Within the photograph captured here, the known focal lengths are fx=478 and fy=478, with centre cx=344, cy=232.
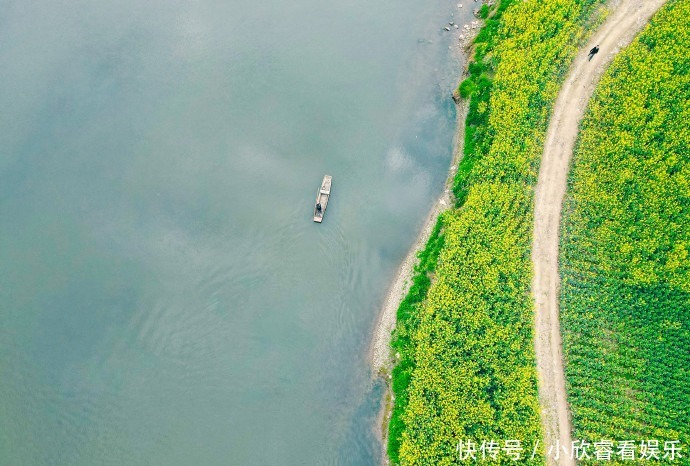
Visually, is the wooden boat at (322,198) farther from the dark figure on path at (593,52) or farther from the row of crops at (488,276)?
the dark figure on path at (593,52)

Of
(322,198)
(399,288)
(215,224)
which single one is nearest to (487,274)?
(399,288)

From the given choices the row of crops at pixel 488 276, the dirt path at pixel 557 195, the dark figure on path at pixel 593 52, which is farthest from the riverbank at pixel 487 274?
the dark figure on path at pixel 593 52

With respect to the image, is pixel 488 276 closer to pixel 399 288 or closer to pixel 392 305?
pixel 399 288

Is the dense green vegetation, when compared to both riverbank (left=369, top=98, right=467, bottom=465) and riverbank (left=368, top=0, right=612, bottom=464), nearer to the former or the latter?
riverbank (left=368, top=0, right=612, bottom=464)

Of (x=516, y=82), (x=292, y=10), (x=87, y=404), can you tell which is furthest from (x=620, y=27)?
(x=87, y=404)

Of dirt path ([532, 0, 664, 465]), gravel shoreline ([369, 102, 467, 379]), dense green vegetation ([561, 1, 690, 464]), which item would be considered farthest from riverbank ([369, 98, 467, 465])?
dense green vegetation ([561, 1, 690, 464])
